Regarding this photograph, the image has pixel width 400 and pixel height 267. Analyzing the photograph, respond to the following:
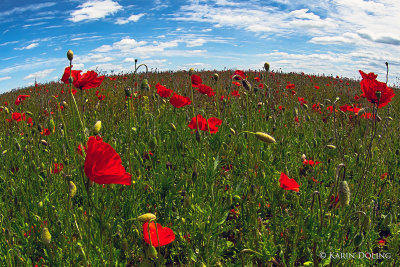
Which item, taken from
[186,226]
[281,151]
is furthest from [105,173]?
[281,151]

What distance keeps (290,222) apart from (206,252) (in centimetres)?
82

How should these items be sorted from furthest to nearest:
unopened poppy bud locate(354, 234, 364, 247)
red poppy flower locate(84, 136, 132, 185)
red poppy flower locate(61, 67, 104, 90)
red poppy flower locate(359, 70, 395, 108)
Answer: red poppy flower locate(359, 70, 395, 108) < red poppy flower locate(61, 67, 104, 90) < unopened poppy bud locate(354, 234, 364, 247) < red poppy flower locate(84, 136, 132, 185)

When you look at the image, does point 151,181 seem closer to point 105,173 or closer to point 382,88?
point 105,173

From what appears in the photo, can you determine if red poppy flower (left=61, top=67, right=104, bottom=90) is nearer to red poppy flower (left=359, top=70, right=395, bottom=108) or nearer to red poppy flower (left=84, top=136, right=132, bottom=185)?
red poppy flower (left=84, top=136, right=132, bottom=185)

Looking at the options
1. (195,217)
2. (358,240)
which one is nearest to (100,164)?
(195,217)

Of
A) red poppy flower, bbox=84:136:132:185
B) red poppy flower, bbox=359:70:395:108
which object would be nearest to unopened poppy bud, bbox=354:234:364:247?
red poppy flower, bbox=359:70:395:108

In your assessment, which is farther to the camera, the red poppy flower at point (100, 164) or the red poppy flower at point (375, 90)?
the red poppy flower at point (375, 90)

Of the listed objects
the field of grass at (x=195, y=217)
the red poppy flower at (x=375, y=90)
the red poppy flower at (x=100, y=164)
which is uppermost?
the red poppy flower at (x=375, y=90)

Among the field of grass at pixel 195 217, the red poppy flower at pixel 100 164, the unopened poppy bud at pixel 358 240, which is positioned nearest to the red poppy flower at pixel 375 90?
the field of grass at pixel 195 217

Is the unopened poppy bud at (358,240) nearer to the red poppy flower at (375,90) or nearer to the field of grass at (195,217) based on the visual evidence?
the field of grass at (195,217)

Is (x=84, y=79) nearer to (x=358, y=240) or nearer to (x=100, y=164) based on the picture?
(x=100, y=164)

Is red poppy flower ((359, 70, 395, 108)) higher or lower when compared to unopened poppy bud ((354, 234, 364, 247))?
higher

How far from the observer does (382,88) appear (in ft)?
6.68

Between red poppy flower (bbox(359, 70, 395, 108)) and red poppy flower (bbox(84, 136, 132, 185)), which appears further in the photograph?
red poppy flower (bbox(359, 70, 395, 108))
